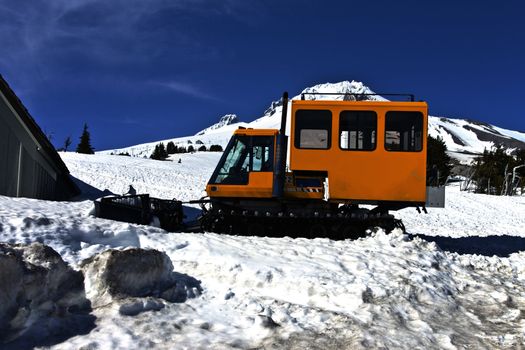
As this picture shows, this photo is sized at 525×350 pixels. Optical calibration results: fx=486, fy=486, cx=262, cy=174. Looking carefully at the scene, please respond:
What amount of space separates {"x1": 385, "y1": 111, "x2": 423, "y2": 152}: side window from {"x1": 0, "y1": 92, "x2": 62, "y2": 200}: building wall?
10203 mm

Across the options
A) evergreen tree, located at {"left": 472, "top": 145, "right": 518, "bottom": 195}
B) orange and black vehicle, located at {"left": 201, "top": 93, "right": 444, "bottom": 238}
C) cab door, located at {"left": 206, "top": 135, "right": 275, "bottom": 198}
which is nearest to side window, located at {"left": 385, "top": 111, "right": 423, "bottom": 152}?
orange and black vehicle, located at {"left": 201, "top": 93, "right": 444, "bottom": 238}

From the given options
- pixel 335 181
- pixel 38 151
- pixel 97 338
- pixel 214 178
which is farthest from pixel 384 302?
pixel 38 151

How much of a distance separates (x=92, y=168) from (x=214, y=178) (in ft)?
89.3

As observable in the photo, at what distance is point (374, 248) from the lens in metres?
8.73

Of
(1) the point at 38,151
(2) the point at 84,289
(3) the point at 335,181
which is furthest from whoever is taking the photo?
(1) the point at 38,151

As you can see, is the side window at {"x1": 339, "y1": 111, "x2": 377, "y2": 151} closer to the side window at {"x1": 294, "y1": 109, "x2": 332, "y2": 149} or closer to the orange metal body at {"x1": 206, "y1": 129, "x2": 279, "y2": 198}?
the side window at {"x1": 294, "y1": 109, "x2": 332, "y2": 149}

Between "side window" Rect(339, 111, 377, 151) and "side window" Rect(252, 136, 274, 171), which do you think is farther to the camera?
"side window" Rect(252, 136, 274, 171)

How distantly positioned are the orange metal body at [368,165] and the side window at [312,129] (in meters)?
0.09

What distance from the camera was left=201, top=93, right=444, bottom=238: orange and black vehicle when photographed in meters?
10.9

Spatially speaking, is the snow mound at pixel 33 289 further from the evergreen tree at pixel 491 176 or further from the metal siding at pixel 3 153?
the evergreen tree at pixel 491 176

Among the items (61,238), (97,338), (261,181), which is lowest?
(97,338)

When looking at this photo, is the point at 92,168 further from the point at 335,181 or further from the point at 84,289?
the point at 84,289

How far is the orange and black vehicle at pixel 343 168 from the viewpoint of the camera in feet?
35.7

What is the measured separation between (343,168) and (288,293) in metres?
Answer: 5.28
